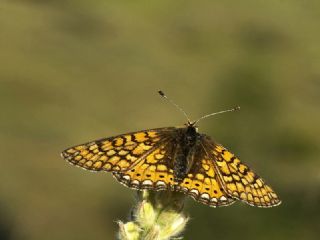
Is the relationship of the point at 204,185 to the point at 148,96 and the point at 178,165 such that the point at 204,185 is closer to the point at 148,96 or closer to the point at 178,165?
the point at 178,165

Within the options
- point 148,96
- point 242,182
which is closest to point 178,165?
point 242,182

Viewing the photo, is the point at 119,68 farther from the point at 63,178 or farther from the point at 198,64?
the point at 63,178

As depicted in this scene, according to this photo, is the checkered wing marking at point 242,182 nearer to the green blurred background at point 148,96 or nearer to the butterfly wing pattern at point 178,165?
the butterfly wing pattern at point 178,165

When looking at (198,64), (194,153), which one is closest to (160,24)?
(198,64)

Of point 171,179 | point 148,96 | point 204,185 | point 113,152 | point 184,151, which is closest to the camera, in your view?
point 171,179

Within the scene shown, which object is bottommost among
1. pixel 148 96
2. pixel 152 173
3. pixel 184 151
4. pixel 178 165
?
pixel 152 173
